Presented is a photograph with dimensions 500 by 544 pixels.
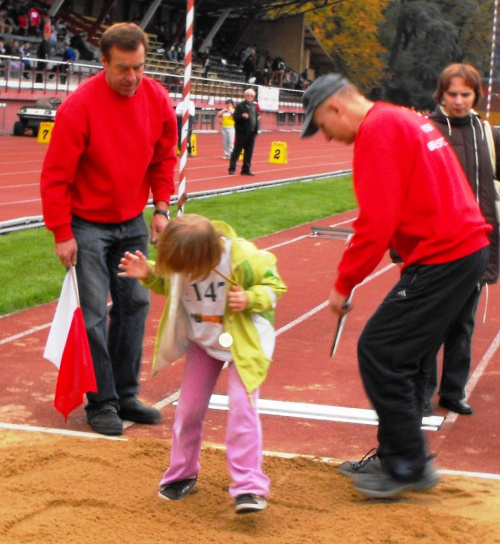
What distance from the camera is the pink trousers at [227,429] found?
14.0ft

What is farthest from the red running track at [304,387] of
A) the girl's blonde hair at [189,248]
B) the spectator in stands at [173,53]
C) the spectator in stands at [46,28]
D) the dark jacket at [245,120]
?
the spectator in stands at [173,53]

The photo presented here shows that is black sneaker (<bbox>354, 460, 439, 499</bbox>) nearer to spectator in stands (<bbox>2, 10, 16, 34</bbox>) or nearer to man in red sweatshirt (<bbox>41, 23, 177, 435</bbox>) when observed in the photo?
man in red sweatshirt (<bbox>41, 23, 177, 435</bbox>)

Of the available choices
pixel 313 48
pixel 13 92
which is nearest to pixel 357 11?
pixel 313 48

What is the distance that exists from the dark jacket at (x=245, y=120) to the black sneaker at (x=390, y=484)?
18594mm

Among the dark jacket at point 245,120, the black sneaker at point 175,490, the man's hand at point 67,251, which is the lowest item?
the black sneaker at point 175,490

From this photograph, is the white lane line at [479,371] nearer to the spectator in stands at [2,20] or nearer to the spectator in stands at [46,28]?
the spectator in stands at [46,28]

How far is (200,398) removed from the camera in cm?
447

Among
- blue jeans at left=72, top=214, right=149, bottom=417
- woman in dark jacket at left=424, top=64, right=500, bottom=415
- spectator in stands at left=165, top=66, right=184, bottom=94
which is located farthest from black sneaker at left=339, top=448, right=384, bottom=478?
spectator in stands at left=165, top=66, right=184, bottom=94

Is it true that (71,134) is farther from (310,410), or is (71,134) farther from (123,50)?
(310,410)

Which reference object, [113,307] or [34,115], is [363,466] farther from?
[34,115]

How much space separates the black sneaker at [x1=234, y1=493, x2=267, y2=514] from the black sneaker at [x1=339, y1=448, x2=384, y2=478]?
70cm

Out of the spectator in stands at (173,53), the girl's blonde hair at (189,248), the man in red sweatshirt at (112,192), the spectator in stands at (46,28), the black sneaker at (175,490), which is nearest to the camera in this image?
the girl's blonde hair at (189,248)

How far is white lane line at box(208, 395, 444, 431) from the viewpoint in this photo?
19.4 ft

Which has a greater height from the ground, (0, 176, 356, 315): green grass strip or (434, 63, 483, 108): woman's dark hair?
(434, 63, 483, 108): woman's dark hair
